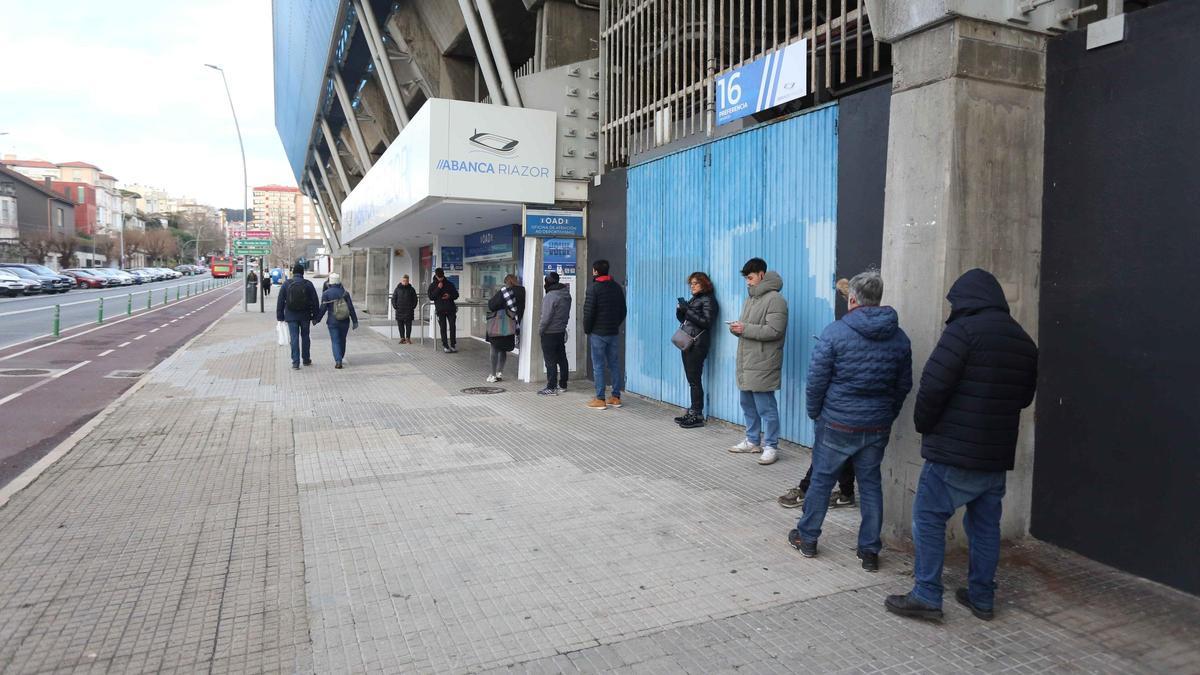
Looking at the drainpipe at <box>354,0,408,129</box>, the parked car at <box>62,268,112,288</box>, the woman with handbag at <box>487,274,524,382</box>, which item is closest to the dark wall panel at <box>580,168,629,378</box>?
the woman with handbag at <box>487,274,524,382</box>

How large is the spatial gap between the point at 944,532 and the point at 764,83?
4.96 m

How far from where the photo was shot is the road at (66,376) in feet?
25.7

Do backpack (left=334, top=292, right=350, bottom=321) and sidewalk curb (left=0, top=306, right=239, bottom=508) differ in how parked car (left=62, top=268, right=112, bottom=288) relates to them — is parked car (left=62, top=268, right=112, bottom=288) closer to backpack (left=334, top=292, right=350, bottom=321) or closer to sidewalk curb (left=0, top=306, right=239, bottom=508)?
backpack (left=334, top=292, right=350, bottom=321)

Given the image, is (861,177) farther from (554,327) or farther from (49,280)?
(49,280)

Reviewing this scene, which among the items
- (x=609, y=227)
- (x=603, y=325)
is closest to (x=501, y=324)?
(x=609, y=227)

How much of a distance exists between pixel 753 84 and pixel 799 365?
285cm

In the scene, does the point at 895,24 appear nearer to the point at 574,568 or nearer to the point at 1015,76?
the point at 1015,76

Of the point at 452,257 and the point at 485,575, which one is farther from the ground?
the point at 452,257

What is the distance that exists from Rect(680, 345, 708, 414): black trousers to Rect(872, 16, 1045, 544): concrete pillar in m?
3.29

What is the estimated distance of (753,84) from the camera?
7.32 m

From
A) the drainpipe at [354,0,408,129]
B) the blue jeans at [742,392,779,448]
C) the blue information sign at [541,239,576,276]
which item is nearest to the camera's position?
the blue jeans at [742,392,779,448]

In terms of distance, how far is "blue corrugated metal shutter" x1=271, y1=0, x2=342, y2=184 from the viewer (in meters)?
23.0

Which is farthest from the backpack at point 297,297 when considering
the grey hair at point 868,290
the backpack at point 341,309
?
the grey hair at point 868,290

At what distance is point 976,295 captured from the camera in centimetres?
337
